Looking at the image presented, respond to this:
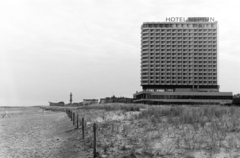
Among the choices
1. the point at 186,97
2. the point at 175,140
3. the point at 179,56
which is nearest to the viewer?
the point at 175,140

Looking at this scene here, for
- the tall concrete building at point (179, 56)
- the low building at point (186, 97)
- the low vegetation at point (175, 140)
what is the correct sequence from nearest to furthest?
the low vegetation at point (175, 140)
the low building at point (186, 97)
the tall concrete building at point (179, 56)

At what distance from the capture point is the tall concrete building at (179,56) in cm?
12306

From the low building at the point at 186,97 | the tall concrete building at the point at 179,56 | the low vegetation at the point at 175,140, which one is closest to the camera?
the low vegetation at the point at 175,140

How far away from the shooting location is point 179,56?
126m

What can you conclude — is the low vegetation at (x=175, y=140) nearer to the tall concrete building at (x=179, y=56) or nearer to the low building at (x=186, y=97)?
the low building at (x=186, y=97)

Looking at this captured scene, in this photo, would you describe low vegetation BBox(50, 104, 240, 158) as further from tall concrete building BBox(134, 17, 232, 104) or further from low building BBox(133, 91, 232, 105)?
tall concrete building BBox(134, 17, 232, 104)

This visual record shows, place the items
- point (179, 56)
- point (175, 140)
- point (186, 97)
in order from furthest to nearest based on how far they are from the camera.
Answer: point (179, 56) < point (186, 97) < point (175, 140)

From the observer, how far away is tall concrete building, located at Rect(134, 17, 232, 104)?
123062 mm

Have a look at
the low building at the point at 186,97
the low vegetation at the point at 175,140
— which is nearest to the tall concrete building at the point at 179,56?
the low building at the point at 186,97

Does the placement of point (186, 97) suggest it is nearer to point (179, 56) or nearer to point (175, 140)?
point (179, 56)

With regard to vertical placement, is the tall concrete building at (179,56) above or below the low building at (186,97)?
above

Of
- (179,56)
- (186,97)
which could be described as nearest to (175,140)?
(186,97)

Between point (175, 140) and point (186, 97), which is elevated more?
point (175, 140)

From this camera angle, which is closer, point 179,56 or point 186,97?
point 186,97
